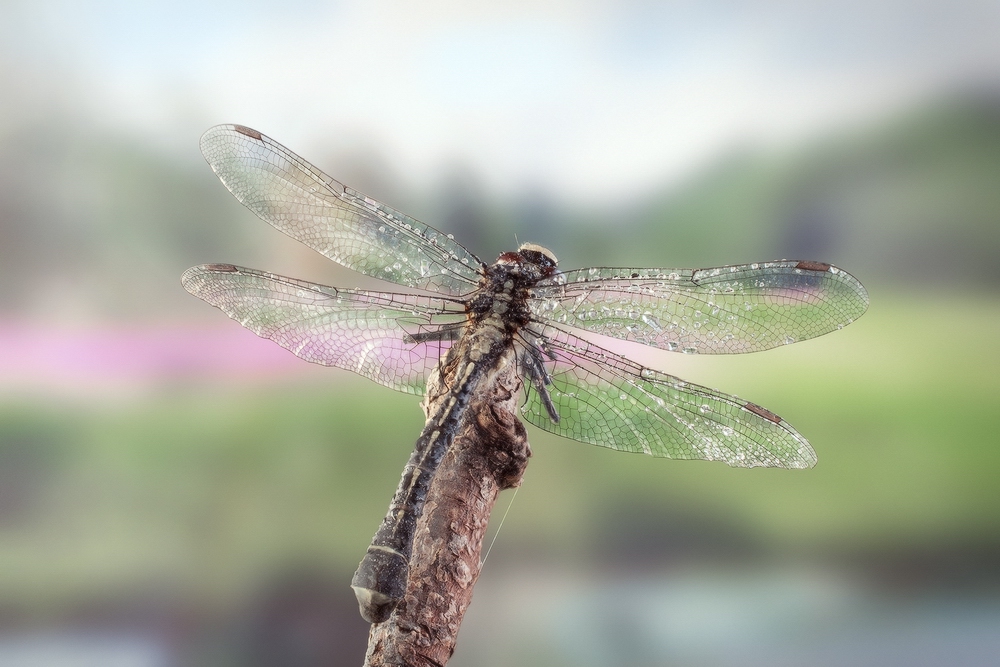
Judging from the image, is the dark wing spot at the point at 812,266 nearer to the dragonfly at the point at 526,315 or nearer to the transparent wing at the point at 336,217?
the dragonfly at the point at 526,315

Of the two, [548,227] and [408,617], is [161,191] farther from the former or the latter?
[408,617]

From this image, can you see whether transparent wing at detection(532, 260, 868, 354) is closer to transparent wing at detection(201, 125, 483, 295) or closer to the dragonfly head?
the dragonfly head

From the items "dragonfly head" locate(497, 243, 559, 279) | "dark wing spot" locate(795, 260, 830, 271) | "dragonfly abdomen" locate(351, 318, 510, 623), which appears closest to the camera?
"dragonfly abdomen" locate(351, 318, 510, 623)

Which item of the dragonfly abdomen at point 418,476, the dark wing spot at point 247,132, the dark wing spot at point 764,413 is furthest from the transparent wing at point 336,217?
the dark wing spot at point 764,413

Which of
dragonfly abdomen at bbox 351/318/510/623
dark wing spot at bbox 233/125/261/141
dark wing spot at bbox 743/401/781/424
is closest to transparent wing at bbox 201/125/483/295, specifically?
dark wing spot at bbox 233/125/261/141

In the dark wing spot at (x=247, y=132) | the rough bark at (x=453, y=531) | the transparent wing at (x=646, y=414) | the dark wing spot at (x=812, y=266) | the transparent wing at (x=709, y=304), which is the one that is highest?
the dark wing spot at (x=247, y=132)

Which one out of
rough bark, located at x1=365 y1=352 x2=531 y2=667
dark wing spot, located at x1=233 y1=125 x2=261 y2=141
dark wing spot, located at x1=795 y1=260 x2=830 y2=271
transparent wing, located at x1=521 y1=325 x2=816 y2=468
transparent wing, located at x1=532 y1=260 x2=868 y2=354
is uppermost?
dark wing spot, located at x1=233 y1=125 x2=261 y2=141

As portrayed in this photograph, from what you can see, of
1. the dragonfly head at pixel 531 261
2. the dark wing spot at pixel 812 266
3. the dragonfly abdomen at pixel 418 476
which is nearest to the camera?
the dragonfly abdomen at pixel 418 476

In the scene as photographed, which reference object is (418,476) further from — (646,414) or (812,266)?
(812,266)
